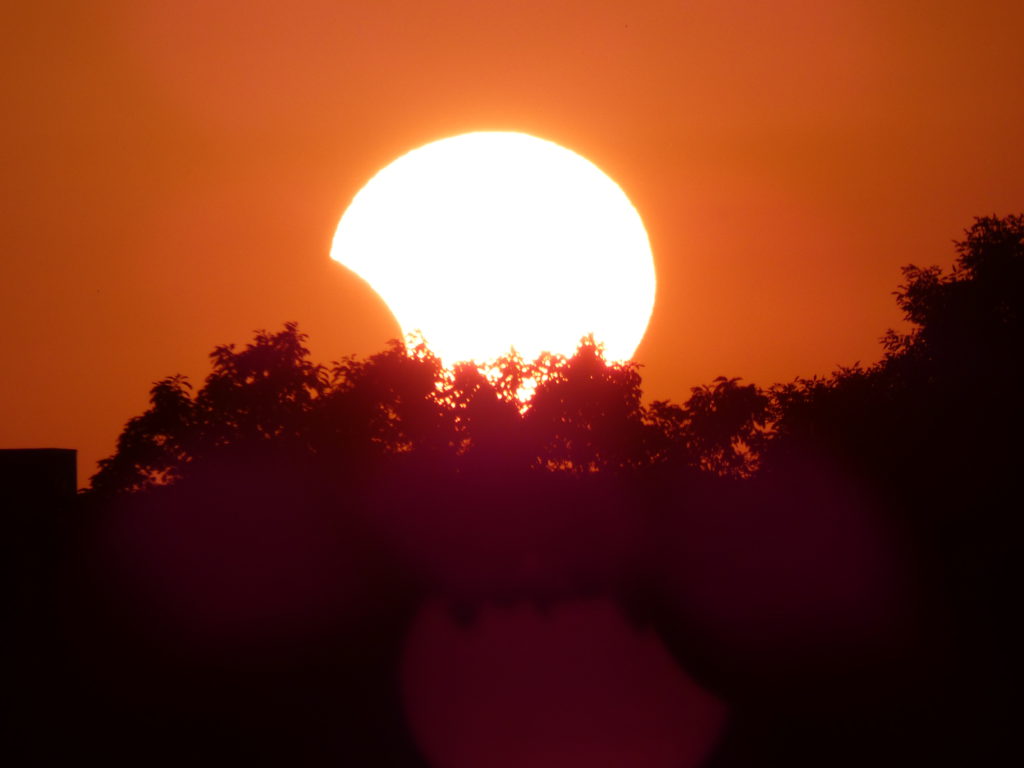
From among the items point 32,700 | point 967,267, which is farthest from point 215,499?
point 967,267

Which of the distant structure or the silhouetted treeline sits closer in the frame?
the silhouetted treeline

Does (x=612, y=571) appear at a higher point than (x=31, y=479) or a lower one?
lower

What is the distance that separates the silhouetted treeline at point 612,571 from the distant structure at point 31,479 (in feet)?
3.51

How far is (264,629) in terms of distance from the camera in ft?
103

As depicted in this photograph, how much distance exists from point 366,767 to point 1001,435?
19320 mm

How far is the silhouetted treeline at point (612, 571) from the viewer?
976 inches

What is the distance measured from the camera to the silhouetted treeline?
24797 mm

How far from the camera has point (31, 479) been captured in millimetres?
35312

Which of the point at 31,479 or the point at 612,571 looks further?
the point at 31,479

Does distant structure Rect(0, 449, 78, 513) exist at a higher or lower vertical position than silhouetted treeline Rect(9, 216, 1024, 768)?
higher

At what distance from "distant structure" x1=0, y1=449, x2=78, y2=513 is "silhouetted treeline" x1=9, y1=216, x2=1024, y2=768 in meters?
1.07

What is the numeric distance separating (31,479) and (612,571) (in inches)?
638

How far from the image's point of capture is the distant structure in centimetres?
3459

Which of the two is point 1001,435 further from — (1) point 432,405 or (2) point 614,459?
(1) point 432,405
